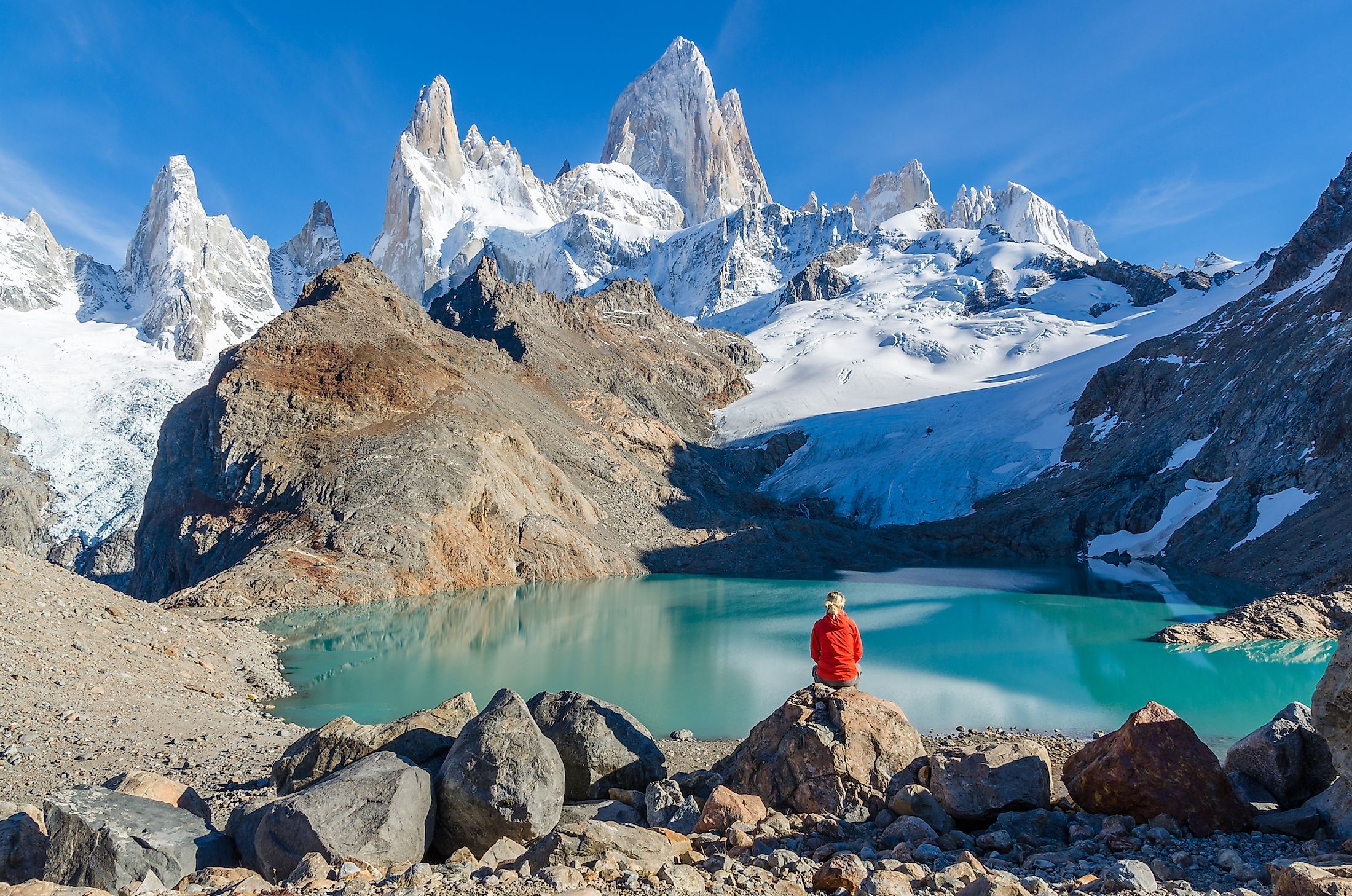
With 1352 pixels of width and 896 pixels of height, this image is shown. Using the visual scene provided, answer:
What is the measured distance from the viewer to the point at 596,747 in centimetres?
866

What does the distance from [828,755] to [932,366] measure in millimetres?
112965

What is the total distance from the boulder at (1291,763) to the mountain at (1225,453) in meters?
25.3

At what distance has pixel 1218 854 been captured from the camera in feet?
19.8

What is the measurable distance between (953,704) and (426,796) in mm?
12702

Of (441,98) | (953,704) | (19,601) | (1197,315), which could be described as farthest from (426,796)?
(441,98)

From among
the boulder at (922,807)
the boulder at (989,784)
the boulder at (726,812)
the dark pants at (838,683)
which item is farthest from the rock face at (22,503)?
the boulder at (989,784)

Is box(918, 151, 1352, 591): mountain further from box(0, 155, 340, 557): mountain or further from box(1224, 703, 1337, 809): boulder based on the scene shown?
box(0, 155, 340, 557): mountain

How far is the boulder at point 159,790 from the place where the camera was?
6621mm

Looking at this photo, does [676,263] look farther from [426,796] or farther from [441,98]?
[426,796]

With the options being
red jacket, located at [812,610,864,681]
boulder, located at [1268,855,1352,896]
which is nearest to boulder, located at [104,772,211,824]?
red jacket, located at [812,610,864,681]

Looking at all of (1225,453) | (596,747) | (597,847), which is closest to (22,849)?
(597,847)

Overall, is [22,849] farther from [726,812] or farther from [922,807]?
[922,807]

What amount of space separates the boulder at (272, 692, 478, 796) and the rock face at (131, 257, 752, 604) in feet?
71.6

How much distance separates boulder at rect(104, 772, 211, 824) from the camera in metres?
6.62
